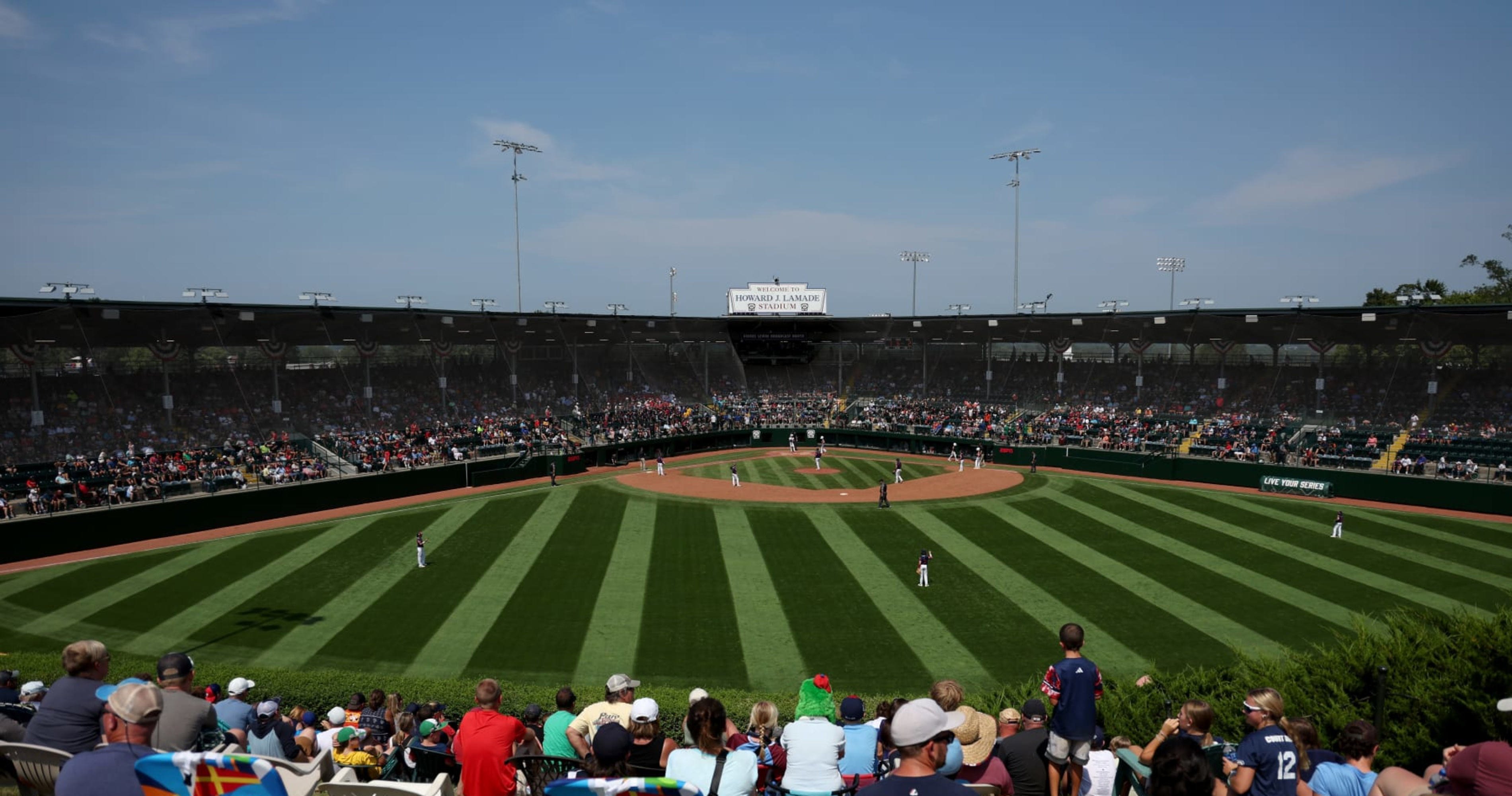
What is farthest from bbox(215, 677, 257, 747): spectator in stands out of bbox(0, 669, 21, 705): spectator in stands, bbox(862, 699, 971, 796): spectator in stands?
bbox(862, 699, 971, 796): spectator in stands

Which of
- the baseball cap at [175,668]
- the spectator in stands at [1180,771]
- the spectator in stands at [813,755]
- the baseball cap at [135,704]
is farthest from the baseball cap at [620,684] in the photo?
the spectator in stands at [1180,771]

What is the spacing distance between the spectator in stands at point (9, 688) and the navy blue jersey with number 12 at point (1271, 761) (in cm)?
1187

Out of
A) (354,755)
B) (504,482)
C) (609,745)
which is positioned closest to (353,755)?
(354,755)

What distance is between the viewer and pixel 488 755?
5973 millimetres

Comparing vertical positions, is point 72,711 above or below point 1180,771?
below

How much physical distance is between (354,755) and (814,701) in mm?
5723

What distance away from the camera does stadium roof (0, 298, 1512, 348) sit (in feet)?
109

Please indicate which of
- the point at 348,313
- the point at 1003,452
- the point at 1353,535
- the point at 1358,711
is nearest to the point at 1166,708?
the point at 1358,711

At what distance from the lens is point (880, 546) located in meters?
27.0

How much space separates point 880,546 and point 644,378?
3768cm

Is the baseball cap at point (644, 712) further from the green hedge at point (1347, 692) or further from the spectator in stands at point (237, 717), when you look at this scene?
the green hedge at point (1347, 692)

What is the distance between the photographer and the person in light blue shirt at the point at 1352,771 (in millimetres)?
5715

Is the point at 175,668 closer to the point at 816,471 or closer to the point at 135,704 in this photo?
the point at 135,704

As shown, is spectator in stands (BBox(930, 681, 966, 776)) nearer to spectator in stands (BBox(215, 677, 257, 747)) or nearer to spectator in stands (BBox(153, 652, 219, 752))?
spectator in stands (BBox(153, 652, 219, 752))
